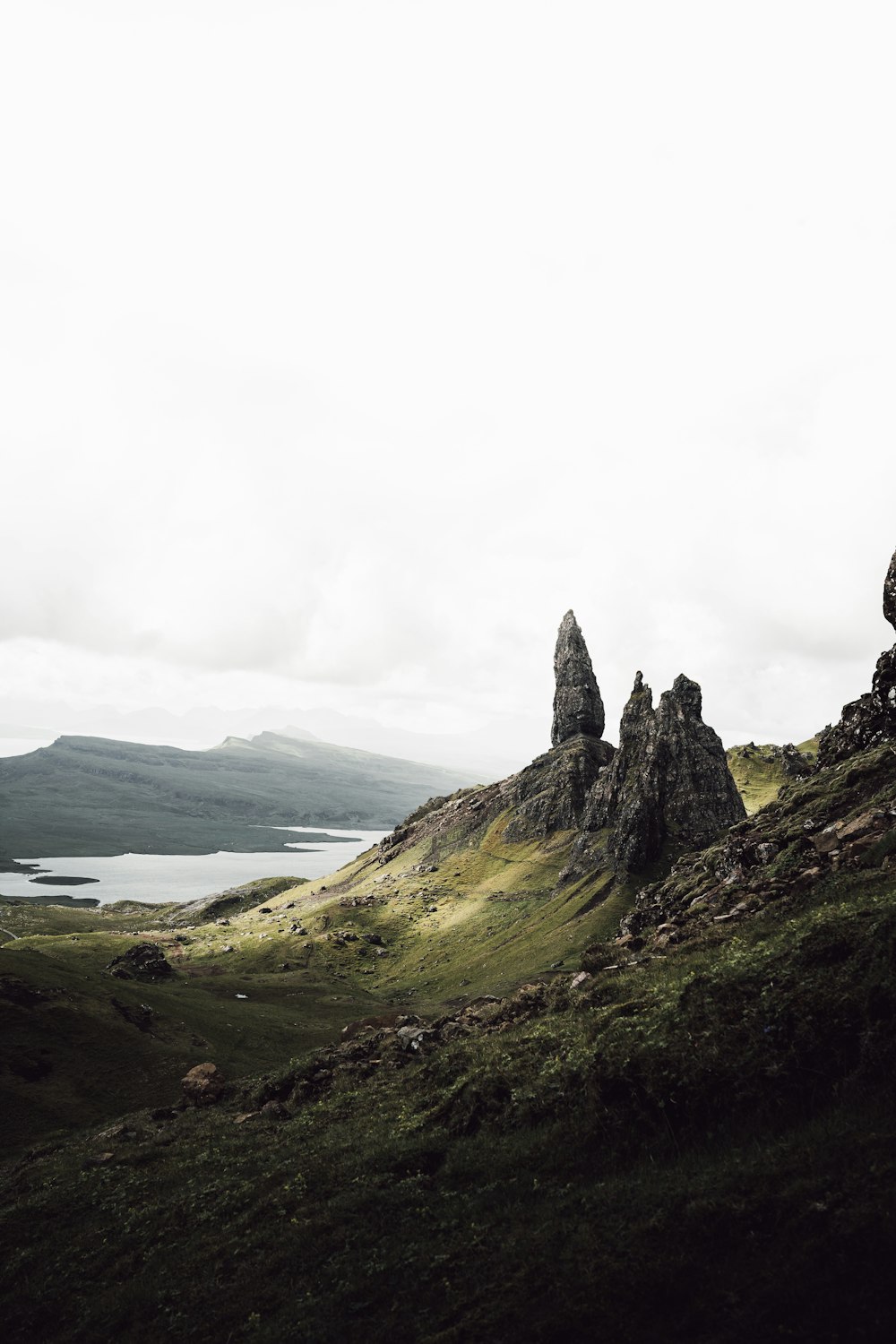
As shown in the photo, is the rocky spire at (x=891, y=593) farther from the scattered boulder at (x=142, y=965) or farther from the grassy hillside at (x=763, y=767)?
the scattered boulder at (x=142, y=965)

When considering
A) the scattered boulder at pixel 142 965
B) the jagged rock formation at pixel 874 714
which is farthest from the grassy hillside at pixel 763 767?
the scattered boulder at pixel 142 965

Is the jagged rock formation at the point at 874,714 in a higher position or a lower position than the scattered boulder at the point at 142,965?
higher

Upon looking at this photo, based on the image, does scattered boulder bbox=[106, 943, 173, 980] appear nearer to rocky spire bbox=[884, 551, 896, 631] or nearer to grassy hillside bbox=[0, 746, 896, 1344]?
grassy hillside bbox=[0, 746, 896, 1344]

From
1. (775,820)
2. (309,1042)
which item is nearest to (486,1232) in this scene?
(775,820)

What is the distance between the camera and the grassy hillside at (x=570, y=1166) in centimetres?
1443

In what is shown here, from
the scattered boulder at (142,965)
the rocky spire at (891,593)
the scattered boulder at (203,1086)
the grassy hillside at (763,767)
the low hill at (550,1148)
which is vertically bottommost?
the scattered boulder at (142,965)

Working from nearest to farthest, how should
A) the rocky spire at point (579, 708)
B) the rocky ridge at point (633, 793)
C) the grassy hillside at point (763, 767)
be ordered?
the rocky ridge at point (633, 793), the grassy hillside at point (763, 767), the rocky spire at point (579, 708)

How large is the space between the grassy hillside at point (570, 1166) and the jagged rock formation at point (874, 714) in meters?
8.41

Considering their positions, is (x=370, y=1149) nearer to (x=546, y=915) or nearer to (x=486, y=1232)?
(x=486, y=1232)

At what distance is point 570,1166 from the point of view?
21141mm

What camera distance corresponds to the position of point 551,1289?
15477mm

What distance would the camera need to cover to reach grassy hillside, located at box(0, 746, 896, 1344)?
14.4 m

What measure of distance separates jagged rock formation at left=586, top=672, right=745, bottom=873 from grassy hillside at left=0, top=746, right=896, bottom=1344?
5918 cm

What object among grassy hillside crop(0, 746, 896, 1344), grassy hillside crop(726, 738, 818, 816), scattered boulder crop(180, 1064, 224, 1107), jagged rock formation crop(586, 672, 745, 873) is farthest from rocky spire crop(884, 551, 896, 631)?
grassy hillside crop(726, 738, 818, 816)
